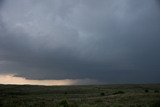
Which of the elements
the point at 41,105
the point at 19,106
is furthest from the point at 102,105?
the point at 19,106

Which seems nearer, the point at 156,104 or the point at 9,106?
the point at 156,104

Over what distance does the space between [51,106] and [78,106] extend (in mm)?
3356

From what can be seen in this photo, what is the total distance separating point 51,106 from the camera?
131 feet

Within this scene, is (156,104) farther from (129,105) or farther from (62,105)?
(62,105)

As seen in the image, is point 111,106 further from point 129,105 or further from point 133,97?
point 133,97

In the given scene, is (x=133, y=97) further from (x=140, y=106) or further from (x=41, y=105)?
(x=41, y=105)

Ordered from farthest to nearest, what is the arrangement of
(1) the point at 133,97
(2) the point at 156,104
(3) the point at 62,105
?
(1) the point at 133,97 → (3) the point at 62,105 → (2) the point at 156,104

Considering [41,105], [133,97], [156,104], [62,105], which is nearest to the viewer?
[156,104]

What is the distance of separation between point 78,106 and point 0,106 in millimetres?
9843

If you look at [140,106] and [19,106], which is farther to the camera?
[19,106]

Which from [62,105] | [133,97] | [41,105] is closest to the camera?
[62,105]

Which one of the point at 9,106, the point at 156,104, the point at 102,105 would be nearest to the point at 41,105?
the point at 9,106

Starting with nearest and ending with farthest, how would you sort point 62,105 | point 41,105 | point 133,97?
point 62,105 → point 41,105 → point 133,97

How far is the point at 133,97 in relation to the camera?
5069 centimetres
